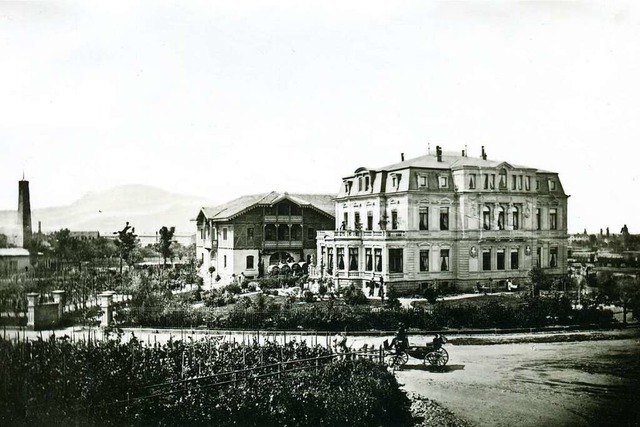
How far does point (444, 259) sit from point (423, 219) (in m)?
2.18

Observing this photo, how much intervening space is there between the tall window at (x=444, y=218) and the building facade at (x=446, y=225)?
0.17ft

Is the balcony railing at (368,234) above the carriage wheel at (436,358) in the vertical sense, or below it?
above

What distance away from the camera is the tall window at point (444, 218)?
746 inches

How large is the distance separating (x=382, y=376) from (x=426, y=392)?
1358 millimetres

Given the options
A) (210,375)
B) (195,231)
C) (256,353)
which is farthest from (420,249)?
(210,375)

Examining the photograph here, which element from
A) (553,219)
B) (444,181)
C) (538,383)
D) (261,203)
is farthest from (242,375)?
(444,181)

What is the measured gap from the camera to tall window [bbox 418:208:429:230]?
2042cm

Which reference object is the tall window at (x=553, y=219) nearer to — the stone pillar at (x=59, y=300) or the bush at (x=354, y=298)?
the bush at (x=354, y=298)

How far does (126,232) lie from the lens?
48.1 feet

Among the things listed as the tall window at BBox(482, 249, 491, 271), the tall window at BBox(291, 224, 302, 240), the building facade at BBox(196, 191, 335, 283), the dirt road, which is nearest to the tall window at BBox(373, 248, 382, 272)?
the building facade at BBox(196, 191, 335, 283)

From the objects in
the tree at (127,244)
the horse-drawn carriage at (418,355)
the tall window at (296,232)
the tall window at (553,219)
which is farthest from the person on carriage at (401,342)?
the tall window at (296,232)

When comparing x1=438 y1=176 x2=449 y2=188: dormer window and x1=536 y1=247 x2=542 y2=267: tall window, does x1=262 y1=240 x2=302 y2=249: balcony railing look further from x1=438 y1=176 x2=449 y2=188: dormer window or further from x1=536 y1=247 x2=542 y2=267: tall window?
x1=536 y1=247 x2=542 y2=267: tall window

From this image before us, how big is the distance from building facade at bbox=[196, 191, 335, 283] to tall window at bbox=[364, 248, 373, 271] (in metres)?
2.74

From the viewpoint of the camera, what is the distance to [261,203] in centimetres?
2073
